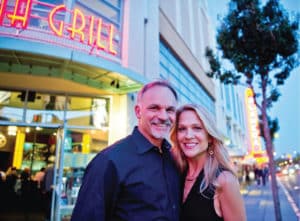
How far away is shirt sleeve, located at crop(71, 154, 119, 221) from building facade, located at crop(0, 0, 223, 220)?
421cm

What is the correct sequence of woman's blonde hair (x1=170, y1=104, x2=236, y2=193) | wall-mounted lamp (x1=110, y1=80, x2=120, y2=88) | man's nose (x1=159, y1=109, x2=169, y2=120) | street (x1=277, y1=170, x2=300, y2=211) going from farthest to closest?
street (x1=277, y1=170, x2=300, y2=211)
wall-mounted lamp (x1=110, y1=80, x2=120, y2=88)
woman's blonde hair (x1=170, y1=104, x2=236, y2=193)
man's nose (x1=159, y1=109, x2=169, y2=120)

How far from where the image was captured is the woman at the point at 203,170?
184 cm

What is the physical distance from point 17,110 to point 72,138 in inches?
71.9

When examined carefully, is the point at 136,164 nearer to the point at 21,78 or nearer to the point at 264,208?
the point at 21,78

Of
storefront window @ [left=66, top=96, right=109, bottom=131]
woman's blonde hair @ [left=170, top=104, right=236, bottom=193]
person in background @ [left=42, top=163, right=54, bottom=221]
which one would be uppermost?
storefront window @ [left=66, top=96, right=109, bottom=131]

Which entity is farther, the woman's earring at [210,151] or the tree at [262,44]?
the tree at [262,44]

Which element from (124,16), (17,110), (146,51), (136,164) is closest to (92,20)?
(124,16)

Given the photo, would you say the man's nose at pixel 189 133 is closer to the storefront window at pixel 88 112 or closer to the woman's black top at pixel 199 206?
the woman's black top at pixel 199 206

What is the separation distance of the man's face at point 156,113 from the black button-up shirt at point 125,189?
0.62 feet

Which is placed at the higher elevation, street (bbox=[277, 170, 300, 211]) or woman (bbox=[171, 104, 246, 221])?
woman (bbox=[171, 104, 246, 221])

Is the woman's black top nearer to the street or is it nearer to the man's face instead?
the man's face

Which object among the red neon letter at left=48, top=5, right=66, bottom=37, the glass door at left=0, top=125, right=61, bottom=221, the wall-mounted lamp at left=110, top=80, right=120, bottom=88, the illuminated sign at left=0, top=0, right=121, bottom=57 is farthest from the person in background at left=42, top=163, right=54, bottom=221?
the red neon letter at left=48, top=5, right=66, bottom=37

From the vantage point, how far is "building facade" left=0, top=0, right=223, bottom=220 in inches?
210

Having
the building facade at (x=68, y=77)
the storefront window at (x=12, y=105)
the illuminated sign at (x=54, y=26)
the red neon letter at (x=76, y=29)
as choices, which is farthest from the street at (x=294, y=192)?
the storefront window at (x=12, y=105)
